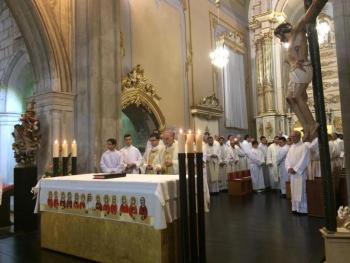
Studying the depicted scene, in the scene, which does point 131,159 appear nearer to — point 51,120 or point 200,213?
point 51,120

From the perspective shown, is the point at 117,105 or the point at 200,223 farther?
the point at 117,105

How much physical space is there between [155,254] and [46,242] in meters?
1.97

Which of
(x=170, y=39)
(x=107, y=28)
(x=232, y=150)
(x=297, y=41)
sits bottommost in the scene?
(x=232, y=150)

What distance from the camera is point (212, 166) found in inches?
440

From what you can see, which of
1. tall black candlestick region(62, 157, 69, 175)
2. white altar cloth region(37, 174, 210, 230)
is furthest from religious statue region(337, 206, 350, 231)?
tall black candlestick region(62, 157, 69, 175)

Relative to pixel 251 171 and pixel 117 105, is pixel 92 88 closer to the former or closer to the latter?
pixel 117 105

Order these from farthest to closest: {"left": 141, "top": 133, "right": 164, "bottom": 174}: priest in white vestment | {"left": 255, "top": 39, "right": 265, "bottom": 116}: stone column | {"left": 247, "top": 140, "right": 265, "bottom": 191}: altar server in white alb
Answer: {"left": 255, "top": 39, "right": 265, "bottom": 116}: stone column, {"left": 247, "top": 140, "right": 265, "bottom": 191}: altar server in white alb, {"left": 141, "top": 133, "right": 164, "bottom": 174}: priest in white vestment

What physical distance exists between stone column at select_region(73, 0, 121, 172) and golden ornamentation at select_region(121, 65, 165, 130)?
94cm

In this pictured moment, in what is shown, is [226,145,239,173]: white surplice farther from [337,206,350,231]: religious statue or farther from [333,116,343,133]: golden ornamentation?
[337,206,350,231]: religious statue

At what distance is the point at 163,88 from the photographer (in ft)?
37.0

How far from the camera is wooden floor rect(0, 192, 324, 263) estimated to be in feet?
14.2

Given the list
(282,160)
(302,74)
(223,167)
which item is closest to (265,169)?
(223,167)

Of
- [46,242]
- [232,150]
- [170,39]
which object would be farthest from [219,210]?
[170,39]

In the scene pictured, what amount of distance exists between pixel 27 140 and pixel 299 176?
18.1 ft
